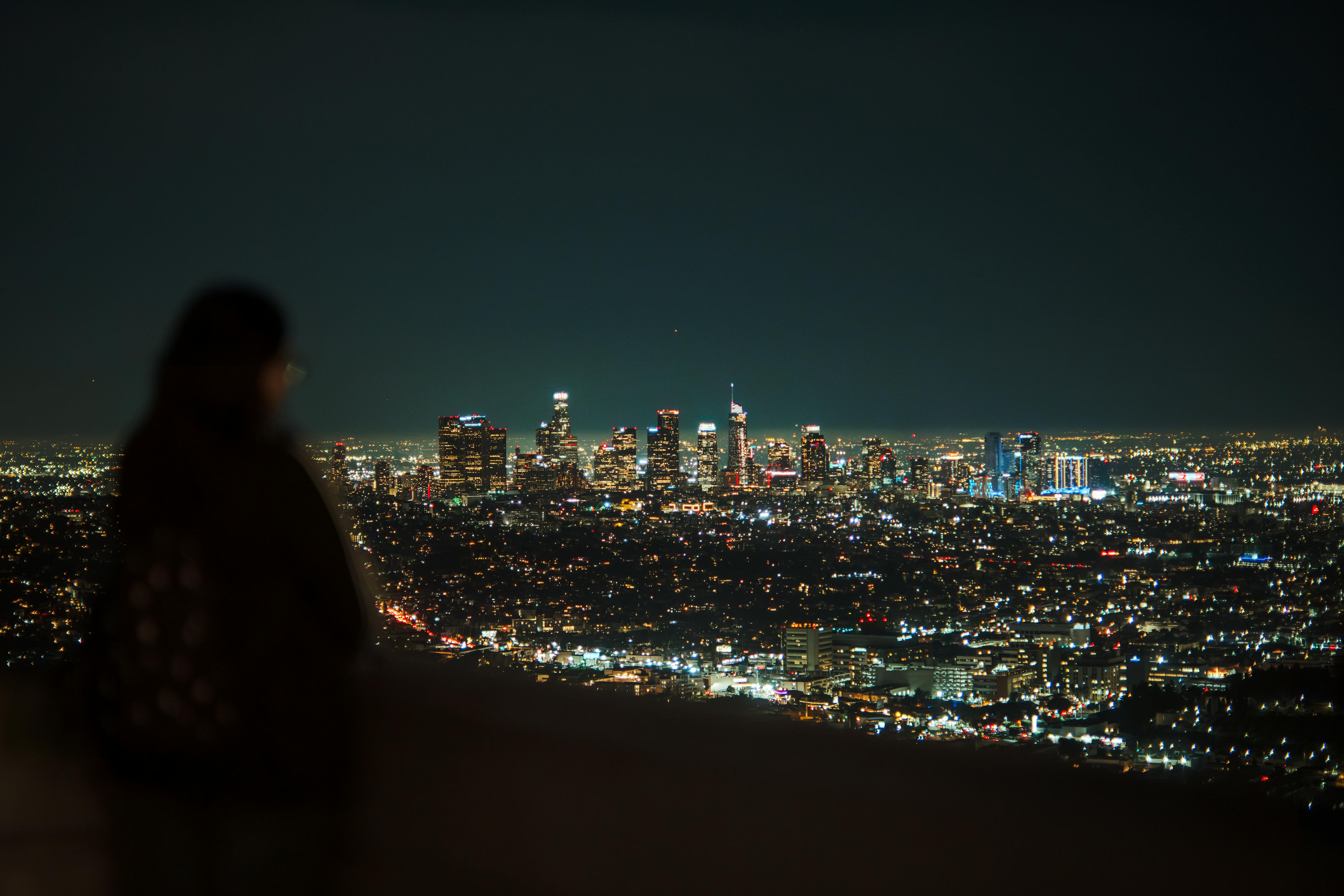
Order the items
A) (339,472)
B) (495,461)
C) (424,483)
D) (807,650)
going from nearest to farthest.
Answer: (339,472) → (807,650) → (424,483) → (495,461)

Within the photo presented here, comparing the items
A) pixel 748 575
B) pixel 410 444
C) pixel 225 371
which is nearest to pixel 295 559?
pixel 225 371

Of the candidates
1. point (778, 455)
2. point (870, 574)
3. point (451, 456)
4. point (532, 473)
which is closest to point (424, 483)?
point (451, 456)

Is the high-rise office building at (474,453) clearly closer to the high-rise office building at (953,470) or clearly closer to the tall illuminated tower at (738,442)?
the tall illuminated tower at (738,442)

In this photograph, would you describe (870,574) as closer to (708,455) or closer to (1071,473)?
(1071,473)

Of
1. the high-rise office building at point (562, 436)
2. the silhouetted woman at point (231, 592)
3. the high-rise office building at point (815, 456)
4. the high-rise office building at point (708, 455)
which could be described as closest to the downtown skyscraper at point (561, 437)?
the high-rise office building at point (562, 436)

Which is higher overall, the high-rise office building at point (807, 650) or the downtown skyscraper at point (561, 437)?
the downtown skyscraper at point (561, 437)

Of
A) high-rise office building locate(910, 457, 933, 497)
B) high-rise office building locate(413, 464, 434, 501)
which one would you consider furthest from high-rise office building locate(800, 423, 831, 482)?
high-rise office building locate(413, 464, 434, 501)
